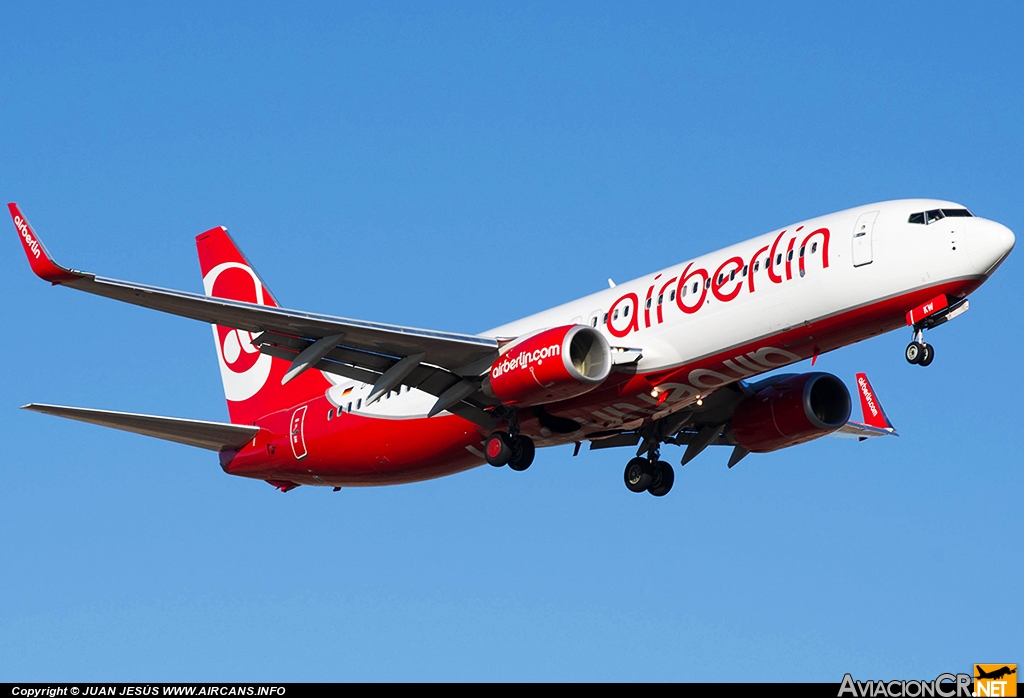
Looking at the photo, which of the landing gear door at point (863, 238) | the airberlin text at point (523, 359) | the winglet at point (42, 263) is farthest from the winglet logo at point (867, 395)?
the winglet at point (42, 263)

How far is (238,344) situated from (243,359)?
0.92 metres

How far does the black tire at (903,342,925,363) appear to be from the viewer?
31.2m

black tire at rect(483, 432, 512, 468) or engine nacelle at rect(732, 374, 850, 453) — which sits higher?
engine nacelle at rect(732, 374, 850, 453)

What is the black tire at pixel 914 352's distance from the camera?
31.2 meters

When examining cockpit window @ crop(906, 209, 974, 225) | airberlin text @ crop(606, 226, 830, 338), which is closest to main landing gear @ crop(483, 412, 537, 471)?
airberlin text @ crop(606, 226, 830, 338)

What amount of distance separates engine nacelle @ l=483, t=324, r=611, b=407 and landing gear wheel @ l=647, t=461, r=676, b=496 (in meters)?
5.94

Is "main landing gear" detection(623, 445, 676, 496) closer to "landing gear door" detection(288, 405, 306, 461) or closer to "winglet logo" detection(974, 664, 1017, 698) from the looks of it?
"landing gear door" detection(288, 405, 306, 461)

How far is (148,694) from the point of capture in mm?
27047

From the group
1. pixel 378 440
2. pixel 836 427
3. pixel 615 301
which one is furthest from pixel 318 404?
pixel 836 427

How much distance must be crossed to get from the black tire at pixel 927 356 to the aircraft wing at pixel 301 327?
380 inches

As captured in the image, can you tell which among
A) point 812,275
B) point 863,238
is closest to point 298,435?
point 812,275

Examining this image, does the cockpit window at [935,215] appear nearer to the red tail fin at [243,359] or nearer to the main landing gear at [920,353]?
the main landing gear at [920,353]

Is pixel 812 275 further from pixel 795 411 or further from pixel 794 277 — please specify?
pixel 795 411

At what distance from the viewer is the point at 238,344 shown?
45.6 m
